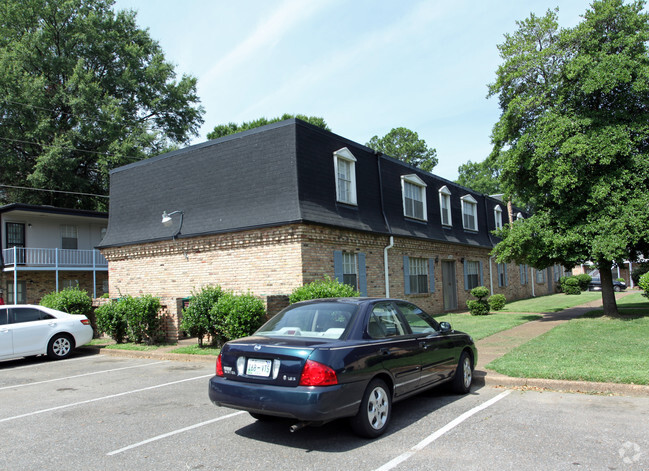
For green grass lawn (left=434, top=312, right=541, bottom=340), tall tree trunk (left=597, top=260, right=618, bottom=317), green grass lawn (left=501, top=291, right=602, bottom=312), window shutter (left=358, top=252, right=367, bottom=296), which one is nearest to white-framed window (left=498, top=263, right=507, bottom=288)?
green grass lawn (left=501, top=291, right=602, bottom=312)

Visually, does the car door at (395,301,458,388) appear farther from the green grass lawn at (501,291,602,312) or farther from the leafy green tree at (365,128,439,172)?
the leafy green tree at (365,128,439,172)

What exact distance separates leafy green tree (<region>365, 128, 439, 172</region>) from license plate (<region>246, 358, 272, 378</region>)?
60.2 meters

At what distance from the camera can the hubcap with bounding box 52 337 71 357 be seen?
12.1 metres

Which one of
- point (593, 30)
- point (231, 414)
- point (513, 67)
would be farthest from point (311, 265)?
point (593, 30)

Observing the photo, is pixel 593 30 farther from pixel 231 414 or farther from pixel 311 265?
pixel 231 414

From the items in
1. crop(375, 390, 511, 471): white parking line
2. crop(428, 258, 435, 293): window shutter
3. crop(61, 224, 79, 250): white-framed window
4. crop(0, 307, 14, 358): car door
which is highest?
crop(61, 224, 79, 250): white-framed window

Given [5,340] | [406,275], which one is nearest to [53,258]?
[5,340]

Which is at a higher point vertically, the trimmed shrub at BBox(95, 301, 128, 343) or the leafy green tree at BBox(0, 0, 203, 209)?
the leafy green tree at BBox(0, 0, 203, 209)

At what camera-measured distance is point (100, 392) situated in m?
7.98

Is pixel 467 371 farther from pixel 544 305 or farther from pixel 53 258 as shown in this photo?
pixel 53 258


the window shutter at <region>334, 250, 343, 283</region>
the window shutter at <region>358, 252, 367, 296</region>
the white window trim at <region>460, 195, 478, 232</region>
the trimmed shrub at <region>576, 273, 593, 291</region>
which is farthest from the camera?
the trimmed shrub at <region>576, 273, 593, 291</region>

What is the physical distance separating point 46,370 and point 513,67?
15.5m

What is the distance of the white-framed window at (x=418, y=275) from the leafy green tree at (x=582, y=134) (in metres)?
3.84

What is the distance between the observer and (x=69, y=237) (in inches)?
1060
